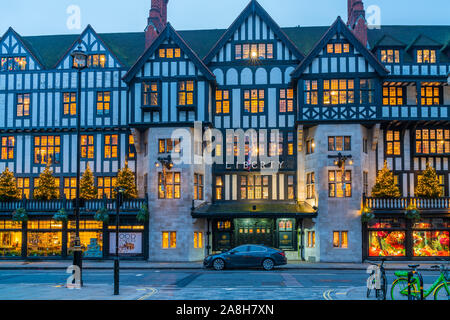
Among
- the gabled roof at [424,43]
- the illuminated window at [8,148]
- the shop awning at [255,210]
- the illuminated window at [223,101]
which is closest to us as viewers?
the shop awning at [255,210]

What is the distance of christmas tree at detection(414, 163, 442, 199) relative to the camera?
3170cm

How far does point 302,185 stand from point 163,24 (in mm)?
17418

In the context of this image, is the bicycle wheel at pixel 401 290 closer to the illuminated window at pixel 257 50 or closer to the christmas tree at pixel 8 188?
the illuminated window at pixel 257 50

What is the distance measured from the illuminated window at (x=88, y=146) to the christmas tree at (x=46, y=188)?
9.51ft

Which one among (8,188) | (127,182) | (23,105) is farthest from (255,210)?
(23,105)

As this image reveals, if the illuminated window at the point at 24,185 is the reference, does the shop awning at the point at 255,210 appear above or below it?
below

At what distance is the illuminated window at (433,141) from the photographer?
111 ft

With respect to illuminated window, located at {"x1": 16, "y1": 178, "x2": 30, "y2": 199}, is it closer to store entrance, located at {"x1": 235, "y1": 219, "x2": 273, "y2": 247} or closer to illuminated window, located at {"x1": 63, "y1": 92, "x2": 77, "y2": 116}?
illuminated window, located at {"x1": 63, "y1": 92, "x2": 77, "y2": 116}

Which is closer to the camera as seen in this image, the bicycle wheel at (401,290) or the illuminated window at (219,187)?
the bicycle wheel at (401,290)

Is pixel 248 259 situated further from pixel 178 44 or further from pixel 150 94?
pixel 178 44

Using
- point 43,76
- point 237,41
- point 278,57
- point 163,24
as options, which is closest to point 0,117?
point 43,76

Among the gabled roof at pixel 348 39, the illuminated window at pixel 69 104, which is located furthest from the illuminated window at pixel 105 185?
the gabled roof at pixel 348 39
